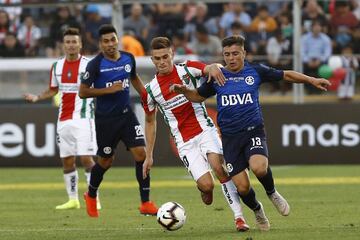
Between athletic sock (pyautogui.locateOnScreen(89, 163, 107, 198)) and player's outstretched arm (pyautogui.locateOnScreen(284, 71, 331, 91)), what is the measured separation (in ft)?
11.3

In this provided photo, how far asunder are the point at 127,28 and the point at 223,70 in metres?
12.8

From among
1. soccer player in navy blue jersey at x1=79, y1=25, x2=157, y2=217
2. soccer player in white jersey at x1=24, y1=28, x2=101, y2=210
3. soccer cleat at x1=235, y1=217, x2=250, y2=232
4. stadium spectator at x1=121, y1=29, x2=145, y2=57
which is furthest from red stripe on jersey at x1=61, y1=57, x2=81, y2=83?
stadium spectator at x1=121, y1=29, x2=145, y2=57

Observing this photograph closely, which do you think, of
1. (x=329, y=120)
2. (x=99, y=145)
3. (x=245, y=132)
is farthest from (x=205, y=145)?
(x=329, y=120)

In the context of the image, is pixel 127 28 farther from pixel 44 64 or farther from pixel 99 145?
pixel 99 145

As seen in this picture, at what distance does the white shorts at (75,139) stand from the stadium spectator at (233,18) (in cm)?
926

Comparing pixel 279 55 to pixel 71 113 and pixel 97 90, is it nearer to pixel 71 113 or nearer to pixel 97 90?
pixel 71 113

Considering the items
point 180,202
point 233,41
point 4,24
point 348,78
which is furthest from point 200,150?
point 4,24

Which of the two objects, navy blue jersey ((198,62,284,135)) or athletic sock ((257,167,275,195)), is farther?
navy blue jersey ((198,62,284,135))

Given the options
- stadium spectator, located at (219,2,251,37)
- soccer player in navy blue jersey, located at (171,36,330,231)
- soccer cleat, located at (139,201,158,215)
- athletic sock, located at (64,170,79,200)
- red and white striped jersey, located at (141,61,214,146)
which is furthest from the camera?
stadium spectator, located at (219,2,251,37)

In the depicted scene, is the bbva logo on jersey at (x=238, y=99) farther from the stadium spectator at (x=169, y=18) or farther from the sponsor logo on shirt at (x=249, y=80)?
the stadium spectator at (x=169, y=18)

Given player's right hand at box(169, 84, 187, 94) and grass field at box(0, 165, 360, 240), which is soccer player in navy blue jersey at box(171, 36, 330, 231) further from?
grass field at box(0, 165, 360, 240)

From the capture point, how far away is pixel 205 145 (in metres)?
12.1

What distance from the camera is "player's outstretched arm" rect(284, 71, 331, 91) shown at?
11.0m

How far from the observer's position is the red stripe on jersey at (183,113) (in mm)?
12203
